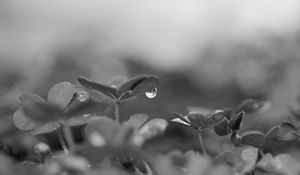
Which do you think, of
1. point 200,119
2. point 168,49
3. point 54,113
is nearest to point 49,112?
point 54,113

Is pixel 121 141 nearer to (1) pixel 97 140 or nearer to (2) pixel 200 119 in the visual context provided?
(1) pixel 97 140

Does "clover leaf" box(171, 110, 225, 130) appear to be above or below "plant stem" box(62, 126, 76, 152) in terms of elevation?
above

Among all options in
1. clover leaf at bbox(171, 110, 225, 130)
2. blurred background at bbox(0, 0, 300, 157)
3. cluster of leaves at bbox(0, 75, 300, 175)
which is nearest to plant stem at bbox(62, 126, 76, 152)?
cluster of leaves at bbox(0, 75, 300, 175)

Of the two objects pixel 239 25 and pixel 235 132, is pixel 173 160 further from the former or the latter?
pixel 239 25

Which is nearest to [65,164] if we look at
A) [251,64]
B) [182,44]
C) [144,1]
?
[251,64]

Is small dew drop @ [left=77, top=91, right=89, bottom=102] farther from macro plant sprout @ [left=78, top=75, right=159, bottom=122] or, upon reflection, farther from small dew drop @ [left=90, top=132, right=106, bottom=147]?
small dew drop @ [left=90, top=132, right=106, bottom=147]

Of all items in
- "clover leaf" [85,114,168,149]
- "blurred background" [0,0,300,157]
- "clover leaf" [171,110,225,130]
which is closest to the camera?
"clover leaf" [85,114,168,149]

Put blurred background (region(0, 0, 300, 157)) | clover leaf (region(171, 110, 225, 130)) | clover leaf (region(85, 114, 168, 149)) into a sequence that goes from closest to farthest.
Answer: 1. clover leaf (region(85, 114, 168, 149))
2. clover leaf (region(171, 110, 225, 130))
3. blurred background (region(0, 0, 300, 157))

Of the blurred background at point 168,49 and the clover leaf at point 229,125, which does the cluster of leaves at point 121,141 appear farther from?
the blurred background at point 168,49
